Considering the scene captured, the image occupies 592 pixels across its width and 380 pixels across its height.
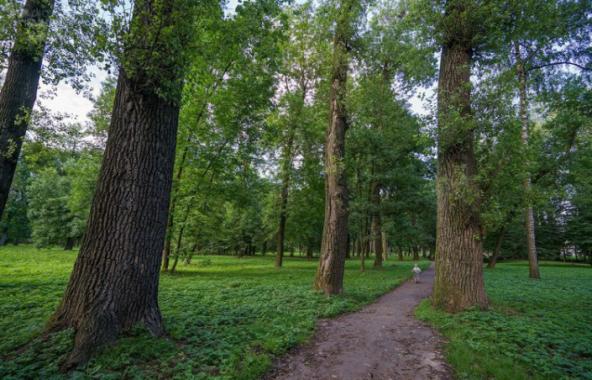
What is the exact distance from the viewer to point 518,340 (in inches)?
156

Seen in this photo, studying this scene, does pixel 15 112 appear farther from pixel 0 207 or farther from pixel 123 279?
pixel 123 279

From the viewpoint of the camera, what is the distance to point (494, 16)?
578 cm

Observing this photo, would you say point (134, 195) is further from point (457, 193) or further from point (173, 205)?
point (173, 205)

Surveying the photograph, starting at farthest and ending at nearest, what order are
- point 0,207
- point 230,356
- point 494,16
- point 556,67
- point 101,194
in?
point 556,67, point 494,16, point 0,207, point 101,194, point 230,356

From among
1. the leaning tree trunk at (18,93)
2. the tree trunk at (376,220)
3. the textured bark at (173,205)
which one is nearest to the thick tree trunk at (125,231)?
the leaning tree trunk at (18,93)

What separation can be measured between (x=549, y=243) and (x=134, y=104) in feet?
148

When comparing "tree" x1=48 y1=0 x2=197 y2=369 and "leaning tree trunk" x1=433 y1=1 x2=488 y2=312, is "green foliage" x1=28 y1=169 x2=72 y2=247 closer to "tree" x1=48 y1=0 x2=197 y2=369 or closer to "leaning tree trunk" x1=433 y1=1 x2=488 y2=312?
"tree" x1=48 y1=0 x2=197 y2=369

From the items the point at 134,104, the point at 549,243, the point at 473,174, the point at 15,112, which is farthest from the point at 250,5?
the point at 549,243

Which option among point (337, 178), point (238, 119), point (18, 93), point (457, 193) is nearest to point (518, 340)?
point (457, 193)

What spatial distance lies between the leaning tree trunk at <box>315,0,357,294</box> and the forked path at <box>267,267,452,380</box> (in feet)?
6.02

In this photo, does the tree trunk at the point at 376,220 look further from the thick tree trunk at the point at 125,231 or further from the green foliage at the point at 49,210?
the green foliage at the point at 49,210

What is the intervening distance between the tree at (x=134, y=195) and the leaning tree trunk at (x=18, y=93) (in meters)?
3.21

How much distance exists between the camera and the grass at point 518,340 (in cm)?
316

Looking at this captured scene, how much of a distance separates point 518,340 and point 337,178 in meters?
5.10
